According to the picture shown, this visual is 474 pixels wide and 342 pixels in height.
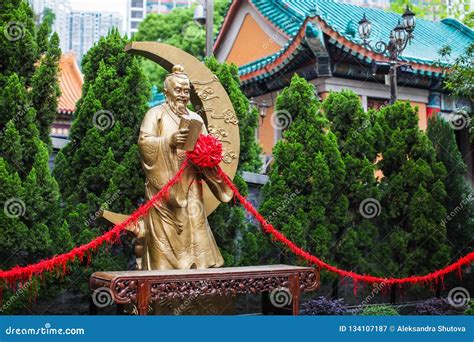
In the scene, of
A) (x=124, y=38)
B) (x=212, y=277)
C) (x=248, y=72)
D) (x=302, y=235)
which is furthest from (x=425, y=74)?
(x=212, y=277)

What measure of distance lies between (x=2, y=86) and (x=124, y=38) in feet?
5.43

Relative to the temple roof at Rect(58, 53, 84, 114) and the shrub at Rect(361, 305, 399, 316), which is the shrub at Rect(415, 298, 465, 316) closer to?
the shrub at Rect(361, 305, 399, 316)

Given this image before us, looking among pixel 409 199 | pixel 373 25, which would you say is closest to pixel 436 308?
pixel 409 199

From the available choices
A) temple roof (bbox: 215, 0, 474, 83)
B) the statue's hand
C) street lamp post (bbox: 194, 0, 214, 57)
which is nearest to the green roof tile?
temple roof (bbox: 215, 0, 474, 83)

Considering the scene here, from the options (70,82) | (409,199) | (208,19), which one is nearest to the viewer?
(409,199)

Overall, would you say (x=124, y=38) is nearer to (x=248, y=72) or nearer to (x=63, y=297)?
(x=63, y=297)

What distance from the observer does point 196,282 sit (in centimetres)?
550

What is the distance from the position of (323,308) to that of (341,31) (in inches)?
237

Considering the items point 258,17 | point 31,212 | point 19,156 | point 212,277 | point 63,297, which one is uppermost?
point 258,17

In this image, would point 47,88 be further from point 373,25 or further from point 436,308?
point 373,25

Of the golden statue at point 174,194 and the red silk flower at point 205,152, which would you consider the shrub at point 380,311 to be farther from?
the red silk flower at point 205,152

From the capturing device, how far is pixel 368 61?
11250mm

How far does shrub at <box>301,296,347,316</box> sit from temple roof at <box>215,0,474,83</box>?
14.2 ft

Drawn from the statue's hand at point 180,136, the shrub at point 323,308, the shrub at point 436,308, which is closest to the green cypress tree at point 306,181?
the shrub at point 323,308
